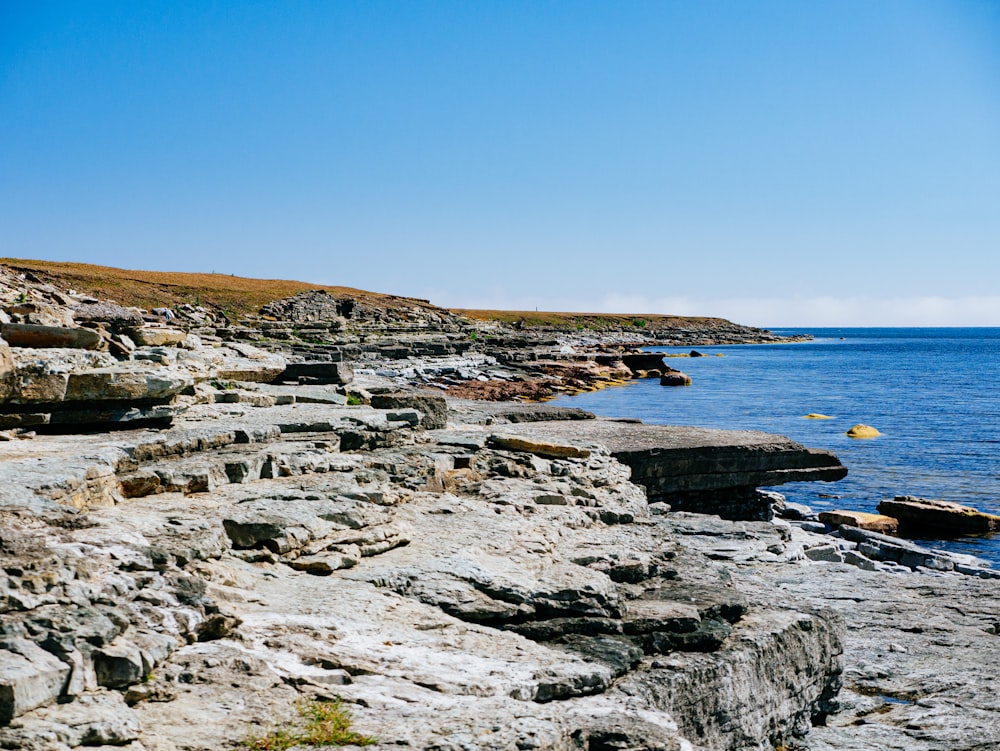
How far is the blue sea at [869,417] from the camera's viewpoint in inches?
732

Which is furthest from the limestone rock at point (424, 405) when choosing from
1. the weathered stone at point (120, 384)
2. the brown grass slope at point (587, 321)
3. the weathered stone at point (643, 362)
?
the brown grass slope at point (587, 321)

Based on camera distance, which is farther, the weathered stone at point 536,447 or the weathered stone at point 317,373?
the weathered stone at point 317,373

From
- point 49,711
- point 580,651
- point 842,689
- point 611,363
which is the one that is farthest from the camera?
point 611,363

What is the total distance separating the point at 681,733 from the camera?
475 centimetres

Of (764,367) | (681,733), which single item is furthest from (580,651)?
(764,367)

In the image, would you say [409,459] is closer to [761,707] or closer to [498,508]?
[498,508]

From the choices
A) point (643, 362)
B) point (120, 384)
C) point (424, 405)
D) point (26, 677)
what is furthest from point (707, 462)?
point (643, 362)

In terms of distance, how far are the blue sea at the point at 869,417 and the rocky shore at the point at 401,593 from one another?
7959 millimetres

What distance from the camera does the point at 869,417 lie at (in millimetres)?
32312

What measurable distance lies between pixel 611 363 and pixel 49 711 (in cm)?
5086

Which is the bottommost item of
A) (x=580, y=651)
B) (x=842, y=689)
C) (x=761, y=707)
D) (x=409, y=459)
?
(x=842, y=689)

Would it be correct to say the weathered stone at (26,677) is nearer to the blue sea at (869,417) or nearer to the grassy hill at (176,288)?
the blue sea at (869,417)

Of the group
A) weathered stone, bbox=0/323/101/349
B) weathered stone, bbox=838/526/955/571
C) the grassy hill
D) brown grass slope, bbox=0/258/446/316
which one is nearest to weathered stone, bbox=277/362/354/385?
weathered stone, bbox=0/323/101/349

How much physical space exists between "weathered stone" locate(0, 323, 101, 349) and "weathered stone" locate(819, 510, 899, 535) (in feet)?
40.5
